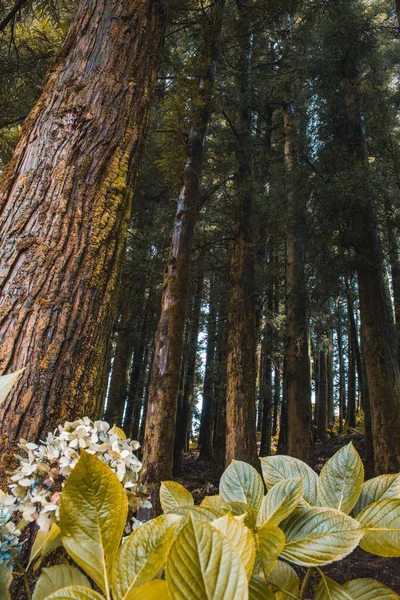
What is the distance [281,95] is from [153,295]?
19.9 ft

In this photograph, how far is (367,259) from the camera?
6.65 meters

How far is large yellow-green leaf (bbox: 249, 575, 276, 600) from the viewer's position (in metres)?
0.48

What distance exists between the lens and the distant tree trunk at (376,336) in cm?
583

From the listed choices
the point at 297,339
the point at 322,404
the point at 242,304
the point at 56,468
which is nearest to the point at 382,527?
the point at 56,468

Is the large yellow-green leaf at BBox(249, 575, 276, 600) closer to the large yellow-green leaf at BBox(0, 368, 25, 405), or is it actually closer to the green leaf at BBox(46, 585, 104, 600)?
the green leaf at BBox(46, 585, 104, 600)

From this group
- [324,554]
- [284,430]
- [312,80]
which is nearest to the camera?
[324,554]

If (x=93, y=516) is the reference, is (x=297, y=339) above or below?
above

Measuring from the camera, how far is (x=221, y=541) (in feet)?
1.26

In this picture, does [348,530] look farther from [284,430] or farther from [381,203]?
[284,430]

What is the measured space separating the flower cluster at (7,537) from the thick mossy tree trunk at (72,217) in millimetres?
688

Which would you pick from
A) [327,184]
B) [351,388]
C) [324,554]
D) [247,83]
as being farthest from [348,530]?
[351,388]

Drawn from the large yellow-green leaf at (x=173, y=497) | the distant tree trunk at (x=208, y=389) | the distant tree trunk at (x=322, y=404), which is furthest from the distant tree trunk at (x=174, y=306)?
the distant tree trunk at (x=322, y=404)

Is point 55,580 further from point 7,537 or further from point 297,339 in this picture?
point 297,339

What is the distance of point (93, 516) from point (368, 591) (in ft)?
1.36
